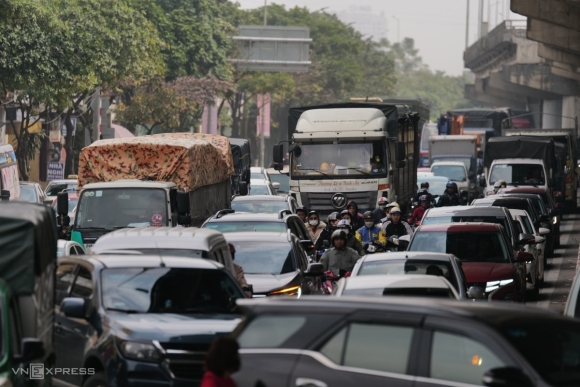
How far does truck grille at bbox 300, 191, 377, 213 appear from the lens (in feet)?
103

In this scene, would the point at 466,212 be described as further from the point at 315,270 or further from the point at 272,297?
the point at 272,297

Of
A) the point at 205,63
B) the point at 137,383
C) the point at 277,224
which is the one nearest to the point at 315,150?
the point at 277,224

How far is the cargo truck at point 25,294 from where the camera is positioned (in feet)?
29.4

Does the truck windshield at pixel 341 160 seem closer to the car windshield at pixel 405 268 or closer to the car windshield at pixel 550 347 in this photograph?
the car windshield at pixel 405 268

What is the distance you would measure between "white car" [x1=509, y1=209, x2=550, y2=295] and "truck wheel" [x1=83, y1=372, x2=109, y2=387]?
40.2 feet

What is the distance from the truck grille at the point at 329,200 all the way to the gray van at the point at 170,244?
1704cm

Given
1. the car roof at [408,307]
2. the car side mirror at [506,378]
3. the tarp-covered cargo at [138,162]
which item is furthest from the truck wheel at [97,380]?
the tarp-covered cargo at [138,162]

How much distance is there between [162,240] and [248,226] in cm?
559

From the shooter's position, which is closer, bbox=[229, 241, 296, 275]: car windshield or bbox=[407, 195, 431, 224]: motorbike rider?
bbox=[229, 241, 296, 275]: car windshield

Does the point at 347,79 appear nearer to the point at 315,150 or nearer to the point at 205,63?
the point at 205,63

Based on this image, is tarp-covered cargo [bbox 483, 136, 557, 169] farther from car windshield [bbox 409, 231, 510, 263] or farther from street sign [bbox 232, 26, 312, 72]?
street sign [bbox 232, 26, 312, 72]

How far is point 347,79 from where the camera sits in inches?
4294

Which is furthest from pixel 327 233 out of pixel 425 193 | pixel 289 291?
pixel 289 291

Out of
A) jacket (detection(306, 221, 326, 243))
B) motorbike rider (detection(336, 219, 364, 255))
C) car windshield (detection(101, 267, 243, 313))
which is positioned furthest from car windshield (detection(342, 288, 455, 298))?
jacket (detection(306, 221, 326, 243))
